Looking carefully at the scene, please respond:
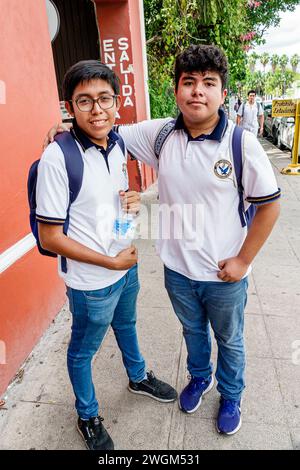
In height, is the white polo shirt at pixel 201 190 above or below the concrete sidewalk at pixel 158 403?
above

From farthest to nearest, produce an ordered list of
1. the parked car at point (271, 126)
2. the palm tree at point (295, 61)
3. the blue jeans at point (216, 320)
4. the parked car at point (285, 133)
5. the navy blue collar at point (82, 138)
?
the palm tree at point (295, 61)
the parked car at point (271, 126)
the parked car at point (285, 133)
the blue jeans at point (216, 320)
the navy blue collar at point (82, 138)

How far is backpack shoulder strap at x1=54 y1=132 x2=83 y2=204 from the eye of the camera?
1448mm

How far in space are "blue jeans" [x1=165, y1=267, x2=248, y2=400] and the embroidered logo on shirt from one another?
0.55 meters

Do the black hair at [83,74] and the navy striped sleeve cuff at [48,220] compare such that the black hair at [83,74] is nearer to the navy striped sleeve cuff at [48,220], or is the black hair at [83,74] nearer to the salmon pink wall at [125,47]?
the navy striped sleeve cuff at [48,220]

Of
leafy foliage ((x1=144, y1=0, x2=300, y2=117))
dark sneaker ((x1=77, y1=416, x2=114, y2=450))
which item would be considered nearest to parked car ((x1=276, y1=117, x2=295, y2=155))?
leafy foliage ((x1=144, y1=0, x2=300, y2=117))

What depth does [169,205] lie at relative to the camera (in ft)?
5.71

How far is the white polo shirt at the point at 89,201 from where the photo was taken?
142 cm

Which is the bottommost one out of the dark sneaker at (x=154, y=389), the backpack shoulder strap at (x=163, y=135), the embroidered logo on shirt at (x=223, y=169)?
the dark sneaker at (x=154, y=389)

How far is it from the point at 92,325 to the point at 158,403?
0.86 meters

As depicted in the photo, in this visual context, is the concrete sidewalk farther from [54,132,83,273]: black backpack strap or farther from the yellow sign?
the yellow sign

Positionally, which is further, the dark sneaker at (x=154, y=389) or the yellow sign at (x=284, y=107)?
the yellow sign at (x=284, y=107)

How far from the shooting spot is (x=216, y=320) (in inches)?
72.9

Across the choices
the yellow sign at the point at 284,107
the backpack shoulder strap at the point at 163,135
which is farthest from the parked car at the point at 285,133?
the backpack shoulder strap at the point at 163,135

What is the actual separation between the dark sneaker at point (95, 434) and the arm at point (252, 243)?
109 cm
